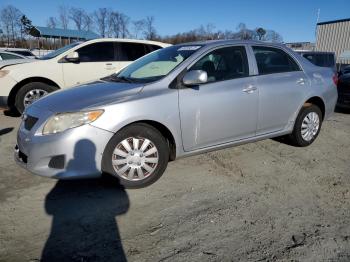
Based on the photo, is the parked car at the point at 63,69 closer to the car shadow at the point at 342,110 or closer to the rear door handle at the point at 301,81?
the rear door handle at the point at 301,81

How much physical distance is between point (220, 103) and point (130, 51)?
4733mm

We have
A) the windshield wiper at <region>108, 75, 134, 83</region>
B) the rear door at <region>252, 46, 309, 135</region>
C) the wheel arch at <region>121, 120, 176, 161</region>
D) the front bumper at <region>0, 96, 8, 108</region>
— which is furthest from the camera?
the front bumper at <region>0, 96, 8, 108</region>

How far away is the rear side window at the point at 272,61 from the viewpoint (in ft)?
15.6

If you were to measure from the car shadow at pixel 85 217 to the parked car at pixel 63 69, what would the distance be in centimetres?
330

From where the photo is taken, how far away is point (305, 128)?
533cm

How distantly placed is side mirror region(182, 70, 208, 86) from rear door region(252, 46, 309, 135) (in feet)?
3.34

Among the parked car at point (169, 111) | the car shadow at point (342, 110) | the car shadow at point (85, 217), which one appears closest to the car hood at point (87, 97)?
the parked car at point (169, 111)

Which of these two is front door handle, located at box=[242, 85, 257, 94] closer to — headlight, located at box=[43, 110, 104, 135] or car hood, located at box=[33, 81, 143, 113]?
car hood, located at box=[33, 81, 143, 113]

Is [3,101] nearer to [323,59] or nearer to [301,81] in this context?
[301,81]

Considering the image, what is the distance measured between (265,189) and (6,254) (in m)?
2.62

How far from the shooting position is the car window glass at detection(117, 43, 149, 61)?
8.23 metres

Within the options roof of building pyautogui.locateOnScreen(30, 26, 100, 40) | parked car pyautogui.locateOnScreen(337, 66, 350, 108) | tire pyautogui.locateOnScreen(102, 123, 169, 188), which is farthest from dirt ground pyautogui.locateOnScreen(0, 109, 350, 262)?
roof of building pyautogui.locateOnScreen(30, 26, 100, 40)

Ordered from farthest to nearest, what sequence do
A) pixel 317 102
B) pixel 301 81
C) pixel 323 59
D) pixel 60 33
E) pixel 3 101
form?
pixel 60 33 → pixel 323 59 → pixel 3 101 → pixel 317 102 → pixel 301 81

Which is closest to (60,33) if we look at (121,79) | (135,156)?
(121,79)
